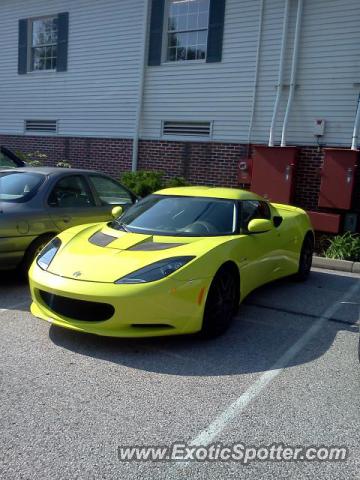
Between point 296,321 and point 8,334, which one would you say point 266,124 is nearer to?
point 296,321

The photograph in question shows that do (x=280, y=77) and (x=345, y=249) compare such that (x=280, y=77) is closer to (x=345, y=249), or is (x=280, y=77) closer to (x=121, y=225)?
(x=345, y=249)

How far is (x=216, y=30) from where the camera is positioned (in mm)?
11125

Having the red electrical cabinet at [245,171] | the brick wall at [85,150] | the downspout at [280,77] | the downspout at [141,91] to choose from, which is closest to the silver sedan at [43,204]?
the red electrical cabinet at [245,171]

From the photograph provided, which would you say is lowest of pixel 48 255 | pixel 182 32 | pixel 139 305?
pixel 139 305

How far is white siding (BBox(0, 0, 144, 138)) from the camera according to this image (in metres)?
12.5

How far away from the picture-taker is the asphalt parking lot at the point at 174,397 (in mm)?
2719

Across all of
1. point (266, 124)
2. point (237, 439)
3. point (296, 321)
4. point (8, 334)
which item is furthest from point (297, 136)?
point (237, 439)

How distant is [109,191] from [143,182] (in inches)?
124

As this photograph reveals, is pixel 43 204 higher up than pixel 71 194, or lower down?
lower down

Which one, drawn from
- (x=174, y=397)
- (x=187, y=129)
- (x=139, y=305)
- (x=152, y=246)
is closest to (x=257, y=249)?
(x=152, y=246)

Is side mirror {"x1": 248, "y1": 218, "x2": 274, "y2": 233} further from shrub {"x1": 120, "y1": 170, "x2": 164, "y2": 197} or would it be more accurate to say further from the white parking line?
shrub {"x1": 120, "y1": 170, "x2": 164, "y2": 197}

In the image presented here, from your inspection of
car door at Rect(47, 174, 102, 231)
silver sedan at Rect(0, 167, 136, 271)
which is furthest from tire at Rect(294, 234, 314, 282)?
car door at Rect(47, 174, 102, 231)

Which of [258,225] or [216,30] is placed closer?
[258,225]

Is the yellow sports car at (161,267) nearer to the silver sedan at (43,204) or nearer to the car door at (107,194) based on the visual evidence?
the silver sedan at (43,204)
